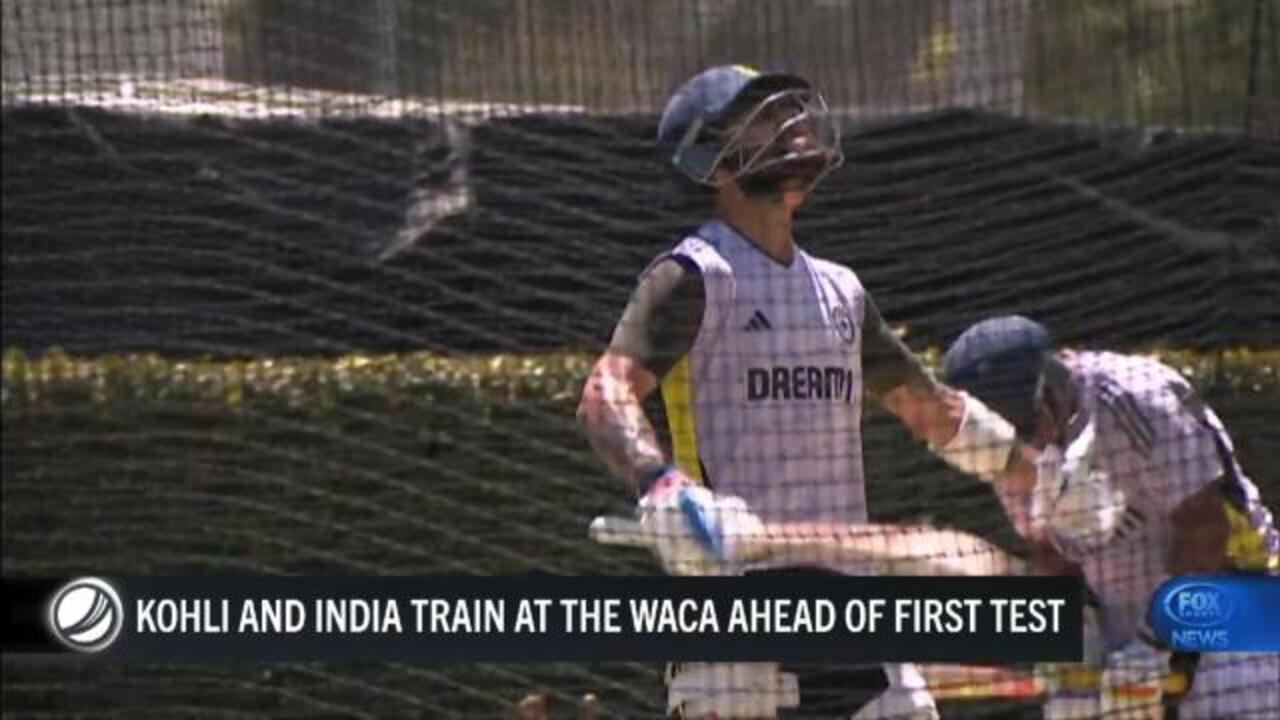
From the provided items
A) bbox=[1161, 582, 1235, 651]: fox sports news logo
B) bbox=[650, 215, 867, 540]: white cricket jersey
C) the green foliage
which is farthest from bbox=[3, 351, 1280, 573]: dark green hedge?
bbox=[1161, 582, 1235, 651]: fox sports news logo

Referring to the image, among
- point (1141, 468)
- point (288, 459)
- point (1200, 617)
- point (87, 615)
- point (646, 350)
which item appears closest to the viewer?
point (646, 350)

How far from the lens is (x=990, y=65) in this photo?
627 centimetres

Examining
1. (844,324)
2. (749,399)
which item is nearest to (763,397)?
(749,399)

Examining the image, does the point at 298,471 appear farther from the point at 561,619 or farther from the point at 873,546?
the point at 873,546

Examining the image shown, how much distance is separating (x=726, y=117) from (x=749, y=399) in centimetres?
49

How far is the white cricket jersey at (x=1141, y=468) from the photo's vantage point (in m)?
5.54

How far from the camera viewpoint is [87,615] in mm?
5738

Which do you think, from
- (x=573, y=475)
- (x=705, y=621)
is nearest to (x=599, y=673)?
(x=573, y=475)

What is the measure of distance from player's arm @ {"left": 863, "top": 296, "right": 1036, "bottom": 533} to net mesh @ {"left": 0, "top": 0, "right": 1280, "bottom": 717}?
15.7 inches

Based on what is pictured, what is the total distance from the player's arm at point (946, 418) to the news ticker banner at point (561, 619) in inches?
8.1

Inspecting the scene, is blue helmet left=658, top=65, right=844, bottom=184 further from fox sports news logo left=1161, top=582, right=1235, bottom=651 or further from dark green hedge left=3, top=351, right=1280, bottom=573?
dark green hedge left=3, top=351, right=1280, bottom=573

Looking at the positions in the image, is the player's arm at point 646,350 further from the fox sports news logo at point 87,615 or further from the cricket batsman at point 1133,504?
the fox sports news logo at point 87,615

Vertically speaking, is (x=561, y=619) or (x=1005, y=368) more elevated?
(x=1005, y=368)

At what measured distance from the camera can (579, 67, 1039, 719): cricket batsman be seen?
5.25 meters
